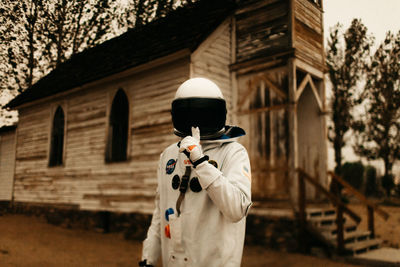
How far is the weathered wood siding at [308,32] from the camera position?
9.67 meters

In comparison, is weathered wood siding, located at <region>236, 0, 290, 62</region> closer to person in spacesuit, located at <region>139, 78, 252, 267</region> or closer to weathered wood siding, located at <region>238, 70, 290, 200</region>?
weathered wood siding, located at <region>238, 70, 290, 200</region>

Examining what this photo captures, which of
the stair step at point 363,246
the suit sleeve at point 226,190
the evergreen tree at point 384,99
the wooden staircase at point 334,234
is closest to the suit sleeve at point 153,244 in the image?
the suit sleeve at point 226,190

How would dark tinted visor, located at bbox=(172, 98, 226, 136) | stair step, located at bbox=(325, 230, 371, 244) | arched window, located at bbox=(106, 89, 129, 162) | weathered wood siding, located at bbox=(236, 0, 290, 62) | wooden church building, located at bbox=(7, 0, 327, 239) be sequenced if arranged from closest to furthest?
1. dark tinted visor, located at bbox=(172, 98, 226, 136)
2. stair step, located at bbox=(325, 230, 371, 244)
3. wooden church building, located at bbox=(7, 0, 327, 239)
4. weathered wood siding, located at bbox=(236, 0, 290, 62)
5. arched window, located at bbox=(106, 89, 129, 162)

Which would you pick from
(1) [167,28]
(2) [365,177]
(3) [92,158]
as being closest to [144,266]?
(3) [92,158]

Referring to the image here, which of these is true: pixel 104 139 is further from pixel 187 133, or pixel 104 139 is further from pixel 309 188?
pixel 187 133

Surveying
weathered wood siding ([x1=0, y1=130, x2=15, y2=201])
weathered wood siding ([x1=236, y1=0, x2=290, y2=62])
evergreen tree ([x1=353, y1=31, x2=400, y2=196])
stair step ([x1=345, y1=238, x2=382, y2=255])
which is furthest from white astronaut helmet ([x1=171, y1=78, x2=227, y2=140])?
evergreen tree ([x1=353, y1=31, x2=400, y2=196])

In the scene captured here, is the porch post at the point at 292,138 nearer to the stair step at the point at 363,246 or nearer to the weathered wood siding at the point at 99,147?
the stair step at the point at 363,246

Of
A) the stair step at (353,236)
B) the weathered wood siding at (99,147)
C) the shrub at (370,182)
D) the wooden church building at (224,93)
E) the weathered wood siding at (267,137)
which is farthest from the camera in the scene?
the shrub at (370,182)

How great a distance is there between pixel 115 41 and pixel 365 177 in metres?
25.4

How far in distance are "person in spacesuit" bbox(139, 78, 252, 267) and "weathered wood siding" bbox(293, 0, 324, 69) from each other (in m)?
7.75

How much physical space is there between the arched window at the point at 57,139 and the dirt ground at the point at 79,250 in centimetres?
281

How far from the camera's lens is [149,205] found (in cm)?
1011

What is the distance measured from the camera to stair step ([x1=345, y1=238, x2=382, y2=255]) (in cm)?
816

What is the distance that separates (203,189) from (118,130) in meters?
10.1
